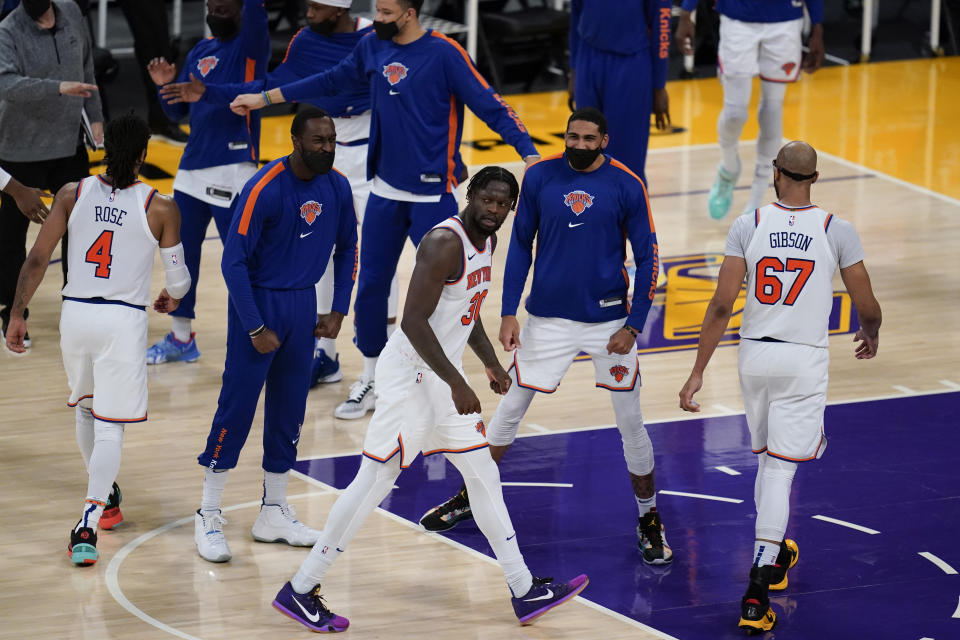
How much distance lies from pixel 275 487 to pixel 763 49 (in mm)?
5935

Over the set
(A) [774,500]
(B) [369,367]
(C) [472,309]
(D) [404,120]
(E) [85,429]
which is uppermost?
(D) [404,120]

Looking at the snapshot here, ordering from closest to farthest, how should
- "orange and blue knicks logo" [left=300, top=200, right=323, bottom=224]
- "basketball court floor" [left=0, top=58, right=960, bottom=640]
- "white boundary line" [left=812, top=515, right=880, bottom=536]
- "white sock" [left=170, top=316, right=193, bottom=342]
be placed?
"basketball court floor" [left=0, top=58, right=960, bottom=640] < "orange and blue knicks logo" [left=300, top=200, right=323, bottom=224] < "white boundary line" [left=812, top=515, right=880, bottom=536] < "white sock" [left=170, top=316, right=193, bottom=342]

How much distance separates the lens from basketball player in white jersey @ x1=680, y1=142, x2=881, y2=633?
5836 mm

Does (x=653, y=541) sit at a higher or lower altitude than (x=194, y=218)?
lower

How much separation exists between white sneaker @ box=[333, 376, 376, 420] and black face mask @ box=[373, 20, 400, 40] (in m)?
1.88

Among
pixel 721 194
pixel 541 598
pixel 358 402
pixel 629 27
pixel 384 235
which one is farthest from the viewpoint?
pixel 721 194

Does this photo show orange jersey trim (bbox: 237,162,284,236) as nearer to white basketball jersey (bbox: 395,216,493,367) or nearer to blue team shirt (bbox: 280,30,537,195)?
white basketball jersey (bbox: 395,216,493,367)

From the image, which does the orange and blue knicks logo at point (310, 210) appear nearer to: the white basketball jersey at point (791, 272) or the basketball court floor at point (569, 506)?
the basketball court floor at point (569, 506)

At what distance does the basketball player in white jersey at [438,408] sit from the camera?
5.66 meters

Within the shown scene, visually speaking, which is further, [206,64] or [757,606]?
[206,64]

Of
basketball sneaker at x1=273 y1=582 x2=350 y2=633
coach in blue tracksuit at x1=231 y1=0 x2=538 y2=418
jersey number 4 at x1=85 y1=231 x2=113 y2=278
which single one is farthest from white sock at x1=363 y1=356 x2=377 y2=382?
basketball sneaker at x1=273 y1=582 x2=350 y2=633

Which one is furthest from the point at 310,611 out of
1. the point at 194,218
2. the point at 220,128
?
the point at 220,128

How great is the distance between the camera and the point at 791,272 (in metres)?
5.85

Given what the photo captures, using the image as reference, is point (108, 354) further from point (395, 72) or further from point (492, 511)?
point (395, 72)
